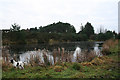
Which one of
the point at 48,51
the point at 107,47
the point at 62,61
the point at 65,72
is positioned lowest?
the point at 65,72

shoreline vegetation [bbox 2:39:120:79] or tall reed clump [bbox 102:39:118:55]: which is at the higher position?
tall reed clump [bbox 102:39:118:55]

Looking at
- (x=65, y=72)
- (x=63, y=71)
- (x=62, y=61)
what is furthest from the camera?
(x=62, y=61)

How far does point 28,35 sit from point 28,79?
3317 centimetres

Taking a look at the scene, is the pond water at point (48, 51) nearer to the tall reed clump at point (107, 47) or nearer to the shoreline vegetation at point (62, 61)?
the shoreline vegetation at point (62, 61)

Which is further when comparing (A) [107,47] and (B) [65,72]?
(A) [107,47]

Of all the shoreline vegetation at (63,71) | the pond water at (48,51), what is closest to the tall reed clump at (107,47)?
the pond water at (48,51)

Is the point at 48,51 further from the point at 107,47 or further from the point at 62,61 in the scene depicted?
the point at 62,61

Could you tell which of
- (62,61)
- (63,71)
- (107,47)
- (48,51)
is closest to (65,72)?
(63,71)

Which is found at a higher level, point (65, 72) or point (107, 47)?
point (107, 47)

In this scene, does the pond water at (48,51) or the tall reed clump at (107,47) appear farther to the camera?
the tall reed clump at (107,47)

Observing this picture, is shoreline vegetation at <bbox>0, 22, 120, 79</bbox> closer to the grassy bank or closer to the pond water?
the grassy bank

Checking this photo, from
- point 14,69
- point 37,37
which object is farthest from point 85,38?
point 14,69

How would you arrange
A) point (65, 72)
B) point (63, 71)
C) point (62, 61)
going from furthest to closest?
point (62, 61) → point (63, 71) → point (65, 72)

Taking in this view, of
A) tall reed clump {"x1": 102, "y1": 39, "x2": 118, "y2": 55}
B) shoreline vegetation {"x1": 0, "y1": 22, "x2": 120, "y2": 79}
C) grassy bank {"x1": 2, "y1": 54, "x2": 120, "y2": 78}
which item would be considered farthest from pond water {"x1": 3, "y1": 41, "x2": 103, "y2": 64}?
grassy bank {"x1": 2, "y1": 54, "x2": 120, "y2": 78}
